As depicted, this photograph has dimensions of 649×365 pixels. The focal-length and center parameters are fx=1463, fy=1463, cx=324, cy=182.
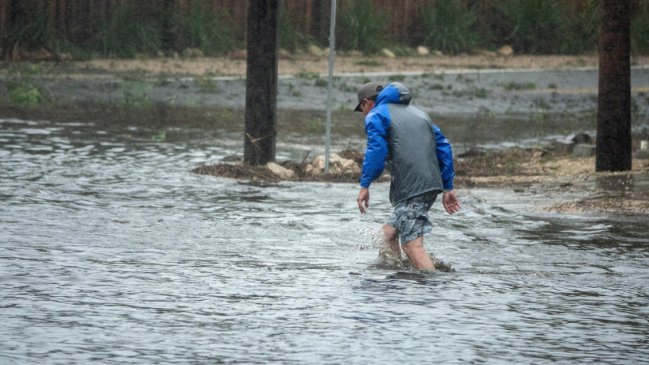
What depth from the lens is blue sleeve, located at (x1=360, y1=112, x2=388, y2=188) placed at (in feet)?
34.7

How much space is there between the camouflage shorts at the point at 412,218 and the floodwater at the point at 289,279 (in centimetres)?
33

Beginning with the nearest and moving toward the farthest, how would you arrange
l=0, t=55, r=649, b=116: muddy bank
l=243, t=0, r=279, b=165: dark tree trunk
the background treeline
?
l=243, t=0, r=279, b=165: dark tree trunk
l=0, t=55, r=649, b=116: muddy bank
the background treeline

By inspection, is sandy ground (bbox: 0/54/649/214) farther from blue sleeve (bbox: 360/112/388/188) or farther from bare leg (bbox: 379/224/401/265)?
blue sleeve (bbox: 360/112/388/188)

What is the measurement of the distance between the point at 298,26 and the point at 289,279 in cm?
2850

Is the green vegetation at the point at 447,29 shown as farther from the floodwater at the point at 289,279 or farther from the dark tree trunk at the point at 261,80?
the floodwater at the point at 289,279

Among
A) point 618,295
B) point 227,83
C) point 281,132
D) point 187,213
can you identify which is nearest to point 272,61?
point 187,213

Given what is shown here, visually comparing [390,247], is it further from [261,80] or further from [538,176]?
[538,176]

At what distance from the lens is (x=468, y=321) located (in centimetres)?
907

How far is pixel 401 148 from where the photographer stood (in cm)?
1067

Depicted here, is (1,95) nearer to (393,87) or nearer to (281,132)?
(281,132)

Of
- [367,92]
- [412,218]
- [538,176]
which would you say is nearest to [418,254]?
[412,218]

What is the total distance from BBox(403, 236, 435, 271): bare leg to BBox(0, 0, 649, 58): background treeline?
1647 cm

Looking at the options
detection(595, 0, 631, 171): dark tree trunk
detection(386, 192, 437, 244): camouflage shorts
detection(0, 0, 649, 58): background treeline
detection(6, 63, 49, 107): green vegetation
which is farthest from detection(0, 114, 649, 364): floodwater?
detection(0, 0, 649, 58): background treeline

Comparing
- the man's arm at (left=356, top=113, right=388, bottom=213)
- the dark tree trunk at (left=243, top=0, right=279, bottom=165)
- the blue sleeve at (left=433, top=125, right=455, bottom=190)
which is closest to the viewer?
the man's arm at (left=356, top=113, right=388, bottom=213)
